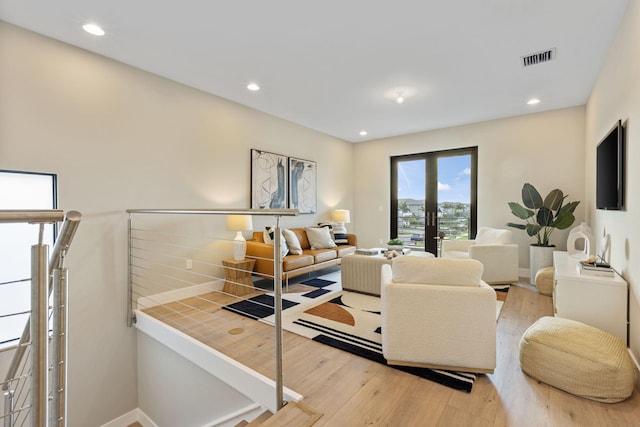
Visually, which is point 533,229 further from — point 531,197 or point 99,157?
point 99,157

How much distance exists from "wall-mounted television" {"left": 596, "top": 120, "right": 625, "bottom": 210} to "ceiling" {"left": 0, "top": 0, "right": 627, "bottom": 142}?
940 mm

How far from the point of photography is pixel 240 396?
2.38 meters

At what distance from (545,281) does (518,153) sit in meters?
2.29

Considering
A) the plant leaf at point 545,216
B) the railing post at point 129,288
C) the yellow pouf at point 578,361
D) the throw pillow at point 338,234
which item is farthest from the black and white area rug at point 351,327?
the plant leaf at point 545,216

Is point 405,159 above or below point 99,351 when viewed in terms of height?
above

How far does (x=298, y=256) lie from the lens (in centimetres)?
434

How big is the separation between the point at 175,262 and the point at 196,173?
115cm

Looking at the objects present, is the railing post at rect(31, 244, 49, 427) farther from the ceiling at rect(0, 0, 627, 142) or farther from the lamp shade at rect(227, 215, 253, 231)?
the lamp shade at rect(227, 215, 253, 231)

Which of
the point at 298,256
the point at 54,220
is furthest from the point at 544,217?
the point at 54,220

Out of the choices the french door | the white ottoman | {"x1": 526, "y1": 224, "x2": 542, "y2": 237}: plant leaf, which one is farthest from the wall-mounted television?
the french door

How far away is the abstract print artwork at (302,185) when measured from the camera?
534cm

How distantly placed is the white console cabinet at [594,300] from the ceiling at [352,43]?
217 centimetres

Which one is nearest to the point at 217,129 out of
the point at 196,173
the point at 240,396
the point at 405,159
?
the point at 196,173

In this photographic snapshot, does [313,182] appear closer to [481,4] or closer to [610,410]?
[481,4]
